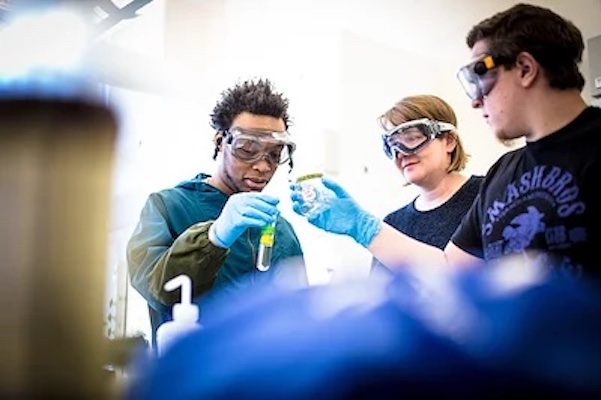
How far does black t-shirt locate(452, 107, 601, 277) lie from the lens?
1001 mm

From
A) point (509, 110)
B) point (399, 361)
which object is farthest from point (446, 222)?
point (399, 361)

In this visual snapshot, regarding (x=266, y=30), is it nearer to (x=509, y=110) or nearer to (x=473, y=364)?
(x=509, y=110)

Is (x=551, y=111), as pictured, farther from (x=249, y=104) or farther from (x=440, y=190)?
(x=249, y=104)

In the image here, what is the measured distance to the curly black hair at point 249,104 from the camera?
1.51 m

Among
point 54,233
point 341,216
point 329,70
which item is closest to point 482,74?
point 341,216

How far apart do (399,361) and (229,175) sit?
4.33 feet

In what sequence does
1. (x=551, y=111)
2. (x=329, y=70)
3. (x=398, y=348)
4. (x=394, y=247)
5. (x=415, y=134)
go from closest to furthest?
1. (x=398, y=348)
2. (x=551, y=111)
3. (x=394, y=247)
4. (x=415, y=134)
5. (x=329, y=70)

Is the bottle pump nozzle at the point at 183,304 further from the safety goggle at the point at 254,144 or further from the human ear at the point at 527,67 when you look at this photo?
the human ear at the point at 527,67

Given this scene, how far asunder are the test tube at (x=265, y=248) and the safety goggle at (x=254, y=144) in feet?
0.65

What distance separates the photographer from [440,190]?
1706 mm

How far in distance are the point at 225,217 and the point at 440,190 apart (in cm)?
70

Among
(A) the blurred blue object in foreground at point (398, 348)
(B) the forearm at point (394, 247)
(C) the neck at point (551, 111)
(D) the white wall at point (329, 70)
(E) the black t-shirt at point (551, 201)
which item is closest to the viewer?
(A) the blurred blue object in foreground at point (398, 348)

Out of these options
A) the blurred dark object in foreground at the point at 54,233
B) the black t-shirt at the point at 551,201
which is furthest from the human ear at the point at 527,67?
the blurred dark object in foreground at the point at 54,233

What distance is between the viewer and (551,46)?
3.89 feet
